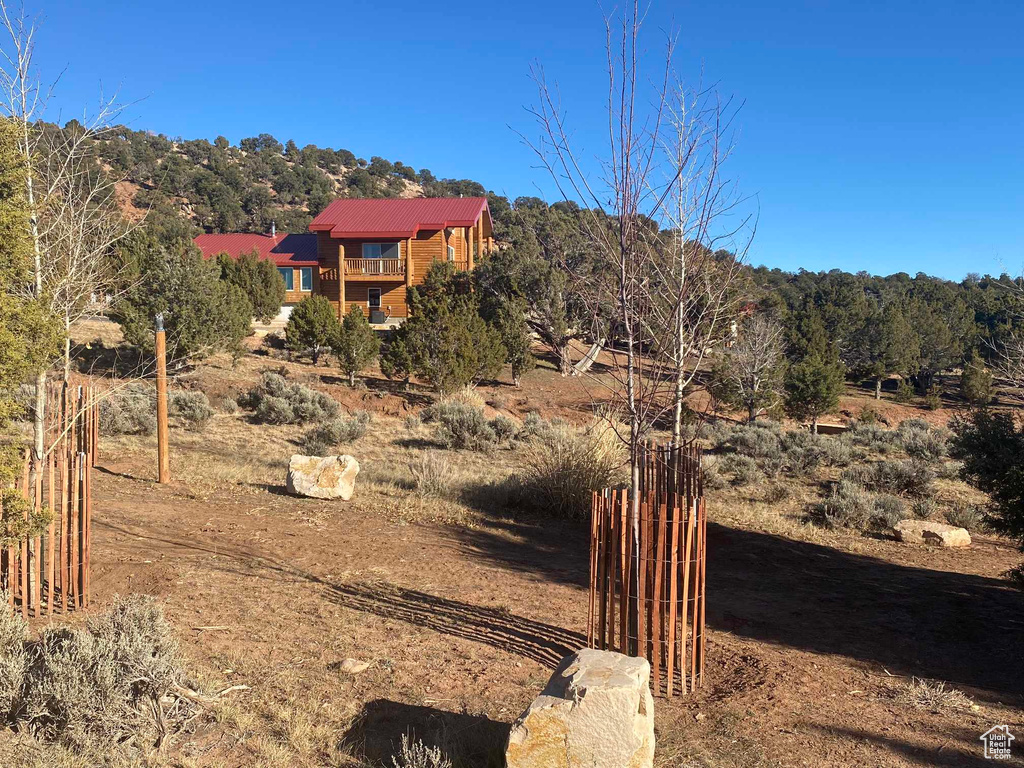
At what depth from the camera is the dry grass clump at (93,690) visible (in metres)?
3.61

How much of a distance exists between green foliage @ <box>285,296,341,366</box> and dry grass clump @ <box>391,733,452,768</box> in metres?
24.2

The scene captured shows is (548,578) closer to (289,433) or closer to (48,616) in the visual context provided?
(48,616)

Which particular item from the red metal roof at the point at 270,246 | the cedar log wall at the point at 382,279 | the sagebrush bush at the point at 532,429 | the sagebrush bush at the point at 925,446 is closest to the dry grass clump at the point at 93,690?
the sagebrush bush at the point at 532,429

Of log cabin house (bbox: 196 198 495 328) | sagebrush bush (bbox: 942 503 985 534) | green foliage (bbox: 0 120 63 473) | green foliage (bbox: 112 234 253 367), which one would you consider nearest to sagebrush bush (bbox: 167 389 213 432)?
green foliage (bbox: 112 234 253 367)

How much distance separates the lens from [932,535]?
9.61 m

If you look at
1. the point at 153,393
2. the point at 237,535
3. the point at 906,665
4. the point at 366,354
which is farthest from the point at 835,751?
the point at 366,354

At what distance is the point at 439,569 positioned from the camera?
7.16 meters

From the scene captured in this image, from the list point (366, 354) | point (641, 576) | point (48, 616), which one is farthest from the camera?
point (366, 354)

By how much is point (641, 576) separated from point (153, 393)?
16515 millimetres

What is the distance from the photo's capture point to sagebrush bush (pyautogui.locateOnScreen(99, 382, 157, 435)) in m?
14.5

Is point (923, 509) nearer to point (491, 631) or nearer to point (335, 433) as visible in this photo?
point (491, 631)

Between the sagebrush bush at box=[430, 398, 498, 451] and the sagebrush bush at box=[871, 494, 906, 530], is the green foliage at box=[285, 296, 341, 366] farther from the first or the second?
the sagebrush bush at box=[871, 494, 906, 530]

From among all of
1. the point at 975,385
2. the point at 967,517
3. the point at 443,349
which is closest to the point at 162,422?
the point at 967,517

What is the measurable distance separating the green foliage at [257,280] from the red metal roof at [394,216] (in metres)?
4.98
